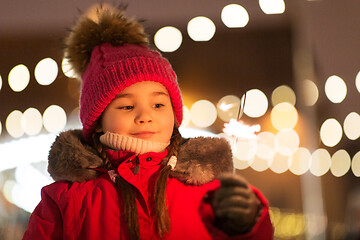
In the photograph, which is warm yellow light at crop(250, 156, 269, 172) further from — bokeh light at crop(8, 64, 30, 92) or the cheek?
the cheek

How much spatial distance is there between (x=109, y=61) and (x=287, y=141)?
4690mm

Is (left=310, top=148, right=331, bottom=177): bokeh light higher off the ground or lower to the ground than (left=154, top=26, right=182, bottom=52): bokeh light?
lower

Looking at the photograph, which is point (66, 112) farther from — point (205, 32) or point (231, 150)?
point (231, 150)

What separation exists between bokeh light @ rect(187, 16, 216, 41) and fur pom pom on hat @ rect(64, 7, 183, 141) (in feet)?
6.40

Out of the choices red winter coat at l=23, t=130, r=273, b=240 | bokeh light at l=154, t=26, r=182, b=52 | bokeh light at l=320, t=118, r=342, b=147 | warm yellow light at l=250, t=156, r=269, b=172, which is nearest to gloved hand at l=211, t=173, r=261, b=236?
red winter coat at l=23, t=130, r=273, b=240

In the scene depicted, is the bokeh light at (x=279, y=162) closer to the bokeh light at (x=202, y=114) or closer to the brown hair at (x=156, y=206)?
the bokeh light at (x=202, y=114)

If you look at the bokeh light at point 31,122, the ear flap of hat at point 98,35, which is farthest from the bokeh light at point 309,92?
the ear flap of hat at point 98,35

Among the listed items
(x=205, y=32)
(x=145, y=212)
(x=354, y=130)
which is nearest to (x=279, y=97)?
(x=354, y=130)

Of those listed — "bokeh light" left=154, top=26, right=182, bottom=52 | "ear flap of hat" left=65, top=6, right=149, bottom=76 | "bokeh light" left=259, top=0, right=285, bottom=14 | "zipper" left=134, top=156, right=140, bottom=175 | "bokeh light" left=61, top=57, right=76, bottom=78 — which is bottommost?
"zipper" left=134, top=156, right=140, bottom=175

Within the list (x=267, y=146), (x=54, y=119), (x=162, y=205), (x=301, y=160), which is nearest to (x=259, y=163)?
(x=267, y=146)

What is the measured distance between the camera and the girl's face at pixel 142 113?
6.11 feet

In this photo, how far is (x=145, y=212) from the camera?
174cm

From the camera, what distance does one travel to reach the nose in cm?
184

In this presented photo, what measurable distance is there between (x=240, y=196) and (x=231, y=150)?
53cm
